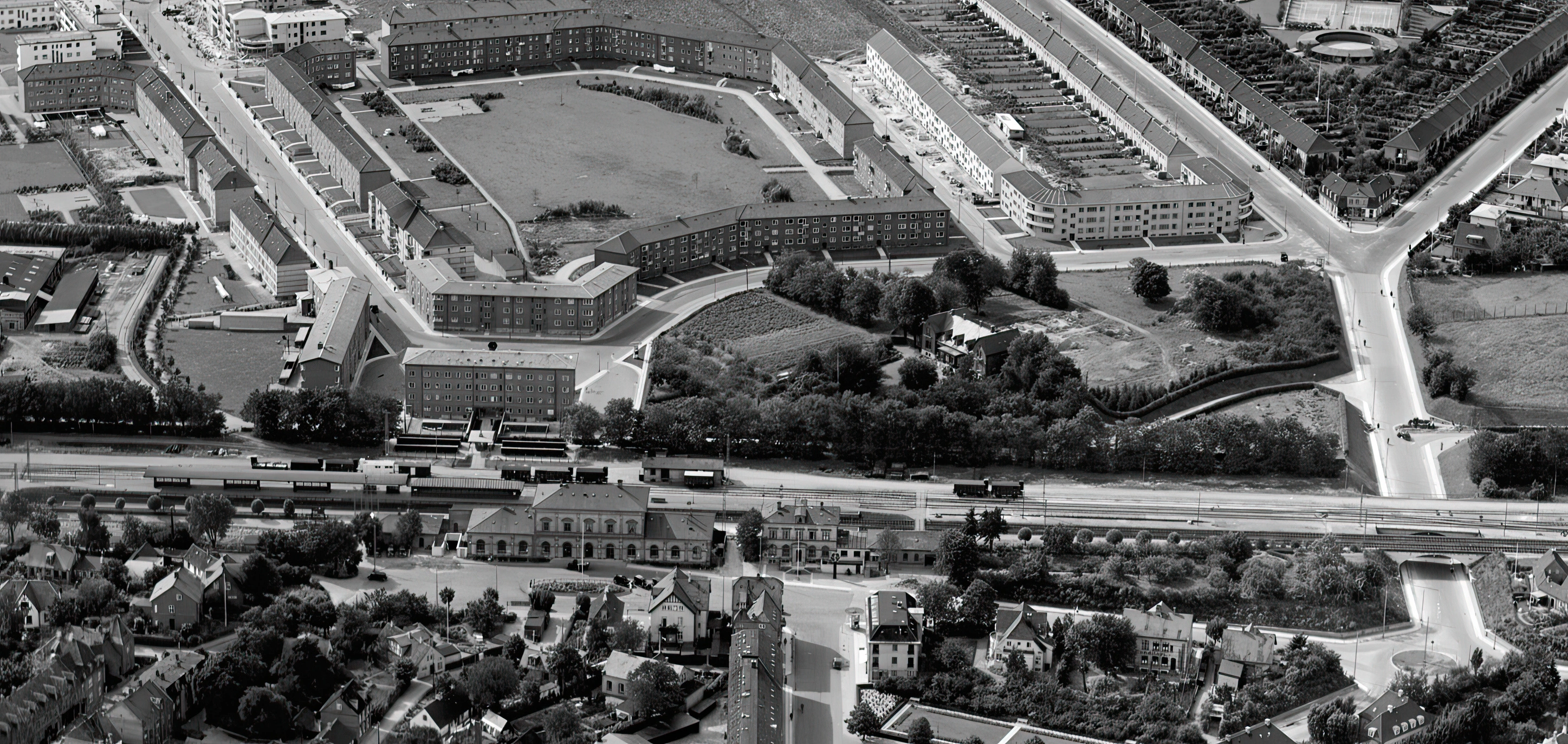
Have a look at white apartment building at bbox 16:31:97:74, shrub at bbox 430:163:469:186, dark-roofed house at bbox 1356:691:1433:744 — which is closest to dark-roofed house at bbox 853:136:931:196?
shrub at bbox 430:163:469:186

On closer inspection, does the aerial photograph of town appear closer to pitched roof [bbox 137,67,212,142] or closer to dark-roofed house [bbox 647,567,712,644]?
dark-roofed house [bbox 647,567,712,644]

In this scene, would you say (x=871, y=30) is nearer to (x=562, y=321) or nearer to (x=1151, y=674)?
(x=562, y=321)

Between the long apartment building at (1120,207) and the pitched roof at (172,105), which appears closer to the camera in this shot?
the long apartment building at (1120,207)

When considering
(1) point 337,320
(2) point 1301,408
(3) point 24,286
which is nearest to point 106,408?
(1) point 337,320

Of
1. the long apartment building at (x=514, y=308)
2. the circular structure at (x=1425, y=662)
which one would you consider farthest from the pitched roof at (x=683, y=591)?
the long apartment building at (x=514, y=308)

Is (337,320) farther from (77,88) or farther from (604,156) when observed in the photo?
(77,88)

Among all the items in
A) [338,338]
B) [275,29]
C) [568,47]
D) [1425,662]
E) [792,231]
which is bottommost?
[1425,662]

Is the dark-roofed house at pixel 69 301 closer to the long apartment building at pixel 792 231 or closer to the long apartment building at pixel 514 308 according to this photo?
the long apartment building at pixel 514 308
